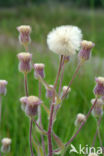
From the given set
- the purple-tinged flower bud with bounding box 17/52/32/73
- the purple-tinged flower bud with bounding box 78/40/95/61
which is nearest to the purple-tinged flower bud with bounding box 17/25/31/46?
the purple-tinged flower bud with bounding box 17/52/32/73

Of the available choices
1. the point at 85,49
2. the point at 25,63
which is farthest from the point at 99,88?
the point at 25,63

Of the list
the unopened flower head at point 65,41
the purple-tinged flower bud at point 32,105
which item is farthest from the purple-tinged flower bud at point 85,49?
the purple-tinged flower bud at point 32,105

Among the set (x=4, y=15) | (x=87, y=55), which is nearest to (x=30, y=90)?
(x=87, y=55)

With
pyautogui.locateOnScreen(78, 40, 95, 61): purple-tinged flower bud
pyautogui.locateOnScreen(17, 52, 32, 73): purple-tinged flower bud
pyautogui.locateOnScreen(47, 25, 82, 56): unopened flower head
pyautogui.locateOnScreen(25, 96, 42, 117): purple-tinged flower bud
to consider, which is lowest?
pyautogui.locateOnScreen(25, 96, 42, 117): purple-tinged flower bud

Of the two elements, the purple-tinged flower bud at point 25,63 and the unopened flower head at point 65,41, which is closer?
the unopened flower head at point 65,41

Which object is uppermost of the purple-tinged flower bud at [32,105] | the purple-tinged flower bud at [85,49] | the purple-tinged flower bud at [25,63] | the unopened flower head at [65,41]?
the unopened flower head at [65,41]

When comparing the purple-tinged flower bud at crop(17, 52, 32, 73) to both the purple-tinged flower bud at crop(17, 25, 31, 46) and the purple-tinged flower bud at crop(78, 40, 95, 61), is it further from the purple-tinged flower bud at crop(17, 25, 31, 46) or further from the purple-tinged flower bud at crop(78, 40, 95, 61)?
the purple-tinged flower bud at crop(78, 40, 95, 61)

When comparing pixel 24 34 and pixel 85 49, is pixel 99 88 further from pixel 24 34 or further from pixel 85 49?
pixel 24 34

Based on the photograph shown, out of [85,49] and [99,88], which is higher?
[85,49]

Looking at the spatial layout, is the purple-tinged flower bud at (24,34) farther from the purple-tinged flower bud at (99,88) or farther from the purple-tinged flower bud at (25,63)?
the purple-tinged flower bud at (99,88)
